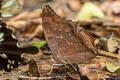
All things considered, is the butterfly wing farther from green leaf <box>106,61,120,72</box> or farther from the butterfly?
green leaf <box>106,61,120,72</box>

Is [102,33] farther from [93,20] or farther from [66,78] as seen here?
[66,78]

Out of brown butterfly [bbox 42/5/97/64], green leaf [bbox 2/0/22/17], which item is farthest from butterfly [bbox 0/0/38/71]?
brown butterfly [bbox 42/5/97/64]

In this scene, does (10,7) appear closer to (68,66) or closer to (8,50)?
(8,50)

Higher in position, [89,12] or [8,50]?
[89,12]

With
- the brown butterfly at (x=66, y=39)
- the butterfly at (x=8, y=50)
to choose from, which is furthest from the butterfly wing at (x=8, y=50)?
the brown butterfly at (x=66, y=39)

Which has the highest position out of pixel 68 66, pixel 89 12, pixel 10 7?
pixel 10 7

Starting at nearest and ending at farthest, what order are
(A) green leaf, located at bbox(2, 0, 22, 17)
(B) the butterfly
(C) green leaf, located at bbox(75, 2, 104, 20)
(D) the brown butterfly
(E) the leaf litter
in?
1. (D) the brown butterfly
2. (E) the leaf litter
3. (B) the butterfly
4. (A) green leaf, located at bbox(2, 0, 22, 17)
5. (C) green leaf, located at bbox(75, 2, 104, 20)

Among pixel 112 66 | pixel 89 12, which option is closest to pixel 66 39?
pixel 112 66

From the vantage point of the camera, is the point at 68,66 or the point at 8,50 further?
the point at 8,50

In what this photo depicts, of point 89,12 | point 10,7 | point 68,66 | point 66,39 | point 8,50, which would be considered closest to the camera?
point 66,39
